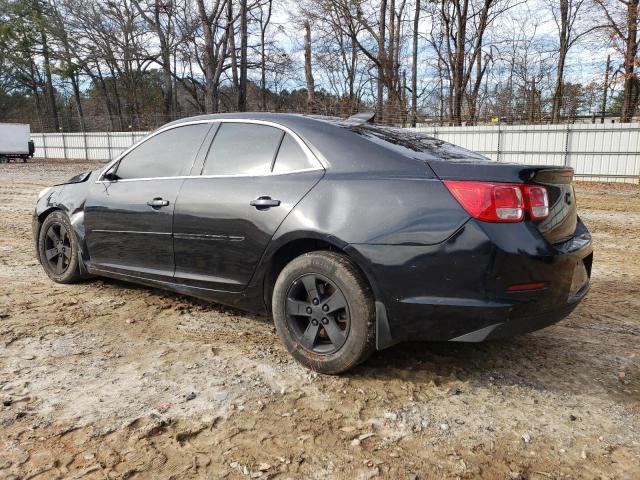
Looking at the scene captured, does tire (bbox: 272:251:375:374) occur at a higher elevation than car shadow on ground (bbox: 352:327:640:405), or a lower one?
higher

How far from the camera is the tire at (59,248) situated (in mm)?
4621

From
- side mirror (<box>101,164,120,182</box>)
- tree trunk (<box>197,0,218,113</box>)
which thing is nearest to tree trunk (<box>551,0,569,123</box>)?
tree trunk (<box>197,0,218,113</box>)

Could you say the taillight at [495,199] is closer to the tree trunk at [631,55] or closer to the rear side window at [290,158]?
the rear side window at [290,158]

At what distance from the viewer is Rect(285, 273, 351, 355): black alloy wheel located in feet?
9.37

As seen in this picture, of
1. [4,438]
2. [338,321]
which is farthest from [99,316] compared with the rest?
[338,321]

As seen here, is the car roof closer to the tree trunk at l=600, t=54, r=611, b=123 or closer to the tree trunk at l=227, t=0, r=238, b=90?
the tree trunk at l=600, t=54, r=611, b=123

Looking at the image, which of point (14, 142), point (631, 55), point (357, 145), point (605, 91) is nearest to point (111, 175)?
point (357, 145)

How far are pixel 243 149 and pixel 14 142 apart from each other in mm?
33886

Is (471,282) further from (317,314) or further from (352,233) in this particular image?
(317,314)

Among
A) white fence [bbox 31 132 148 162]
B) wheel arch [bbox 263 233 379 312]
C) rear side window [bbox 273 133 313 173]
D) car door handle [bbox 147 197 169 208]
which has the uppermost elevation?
white fence [bbox 31 132 148 162]

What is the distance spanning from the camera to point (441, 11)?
26719mm

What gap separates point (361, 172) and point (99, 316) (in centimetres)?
239

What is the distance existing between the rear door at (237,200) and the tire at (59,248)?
1542 mm

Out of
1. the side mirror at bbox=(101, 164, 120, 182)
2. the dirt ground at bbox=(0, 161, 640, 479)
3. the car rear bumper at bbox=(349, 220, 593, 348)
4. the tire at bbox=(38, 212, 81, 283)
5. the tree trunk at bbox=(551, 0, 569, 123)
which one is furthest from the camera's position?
the tree trunk at bbox=(551, 0, 569, 123)
